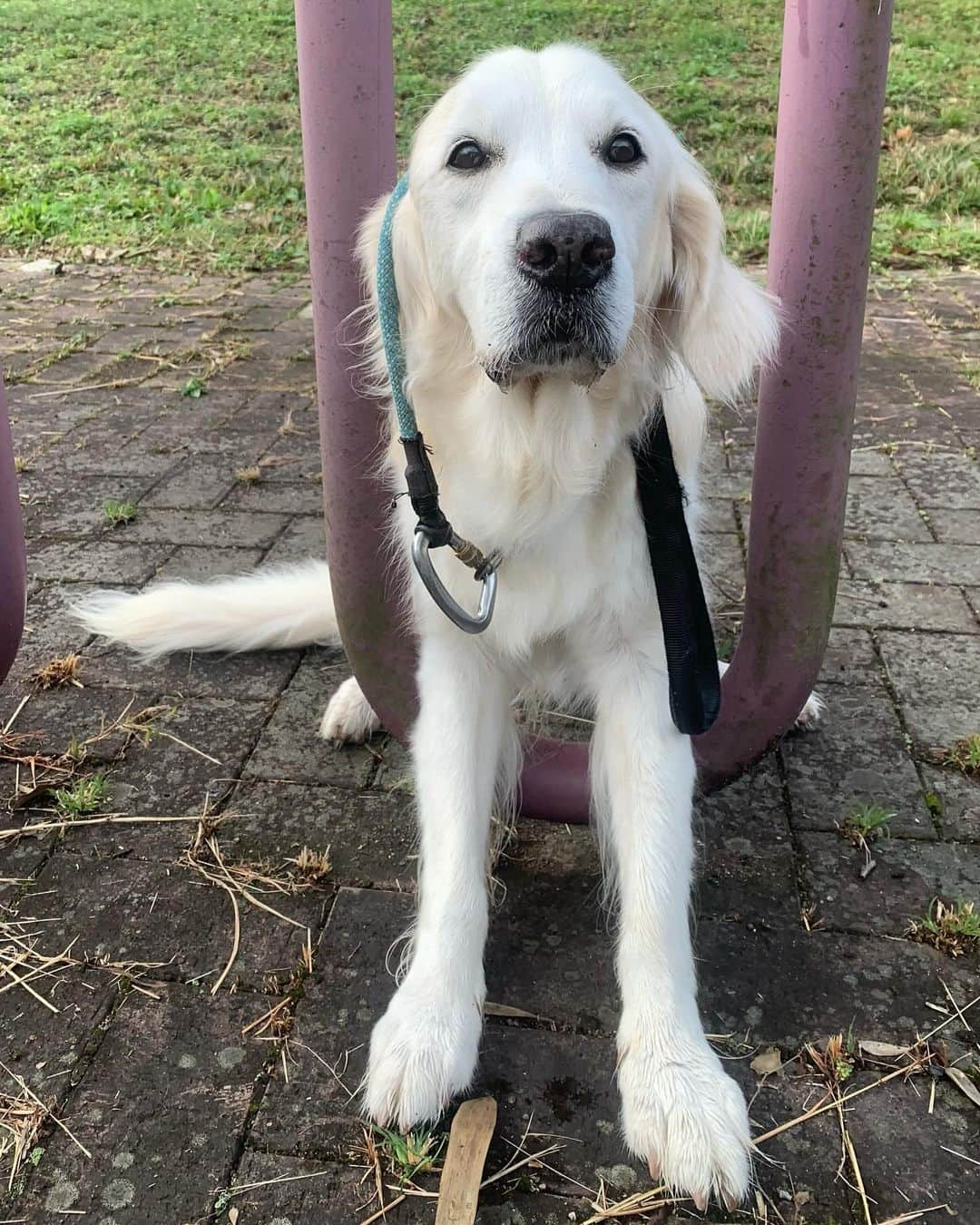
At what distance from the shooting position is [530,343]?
1541 mm

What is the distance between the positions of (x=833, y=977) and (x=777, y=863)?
0.30 metres

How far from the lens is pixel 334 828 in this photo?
215 cm

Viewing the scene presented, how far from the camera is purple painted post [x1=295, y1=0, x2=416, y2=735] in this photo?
5.38 ft

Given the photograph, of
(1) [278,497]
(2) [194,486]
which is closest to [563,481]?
(1) [278,497]

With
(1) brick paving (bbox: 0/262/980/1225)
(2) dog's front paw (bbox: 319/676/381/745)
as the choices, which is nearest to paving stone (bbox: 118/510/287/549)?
(1) brick paving (bbox: 0/262/980/1225)

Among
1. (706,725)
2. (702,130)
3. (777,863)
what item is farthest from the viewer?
(702,130)

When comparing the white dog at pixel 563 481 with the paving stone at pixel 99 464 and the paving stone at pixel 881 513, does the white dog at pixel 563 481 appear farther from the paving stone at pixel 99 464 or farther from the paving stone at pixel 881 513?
the paving stone at pixel 99 464

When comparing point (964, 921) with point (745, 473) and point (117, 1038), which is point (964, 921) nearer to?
point (117, 1038)

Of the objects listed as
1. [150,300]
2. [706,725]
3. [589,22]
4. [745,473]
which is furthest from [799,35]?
[589,22]

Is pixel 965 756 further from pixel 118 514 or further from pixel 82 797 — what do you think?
pixel 118 514

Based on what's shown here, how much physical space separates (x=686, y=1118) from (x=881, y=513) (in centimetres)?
251

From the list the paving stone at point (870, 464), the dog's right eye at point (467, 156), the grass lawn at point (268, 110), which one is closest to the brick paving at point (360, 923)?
the paving stone at point (870, 464)

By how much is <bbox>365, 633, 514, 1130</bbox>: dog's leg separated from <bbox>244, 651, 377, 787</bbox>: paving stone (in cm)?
43

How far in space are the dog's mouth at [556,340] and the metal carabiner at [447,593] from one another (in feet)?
0.99
